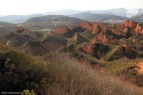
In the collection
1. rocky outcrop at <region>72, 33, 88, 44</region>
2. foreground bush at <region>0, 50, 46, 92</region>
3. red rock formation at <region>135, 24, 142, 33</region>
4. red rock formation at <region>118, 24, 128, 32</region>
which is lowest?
rocky outcrop at <region>72, 33, 88, 44</region>

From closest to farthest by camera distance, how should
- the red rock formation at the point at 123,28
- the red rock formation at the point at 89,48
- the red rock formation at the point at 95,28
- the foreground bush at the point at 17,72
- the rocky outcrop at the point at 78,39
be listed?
1. the foreground bush at the point at 17,72
2. the red rock formation at the point at 89,48
3. the rocky outcrop at the point at 78,39
4. the red rock formation at the point at 123,28
5. the red rock formation at the point at 95,28

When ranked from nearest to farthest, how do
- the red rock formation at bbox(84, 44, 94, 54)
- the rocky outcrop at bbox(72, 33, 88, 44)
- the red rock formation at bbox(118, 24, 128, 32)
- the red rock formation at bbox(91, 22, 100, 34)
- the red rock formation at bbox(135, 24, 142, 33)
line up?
the red rock formation at bbox(84, 44, 94, 54), the rocky outcrop at bbox(72, 33, 88, 44), the red rock formation at bbox(135, 24, 142, 33), the red rock formation at bbox(118, 24, 128, 32), the red rock formation at bbox(91, 22, 100, 34)

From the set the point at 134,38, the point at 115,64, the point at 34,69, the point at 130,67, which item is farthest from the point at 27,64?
the point at 134,38

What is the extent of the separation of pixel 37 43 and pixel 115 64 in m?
14.4

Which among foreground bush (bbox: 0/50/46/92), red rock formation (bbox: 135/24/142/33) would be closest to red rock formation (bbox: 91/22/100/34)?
red rock formation (bbox: 135/24/142/33)

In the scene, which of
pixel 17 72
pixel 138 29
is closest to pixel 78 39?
pixel 138 29

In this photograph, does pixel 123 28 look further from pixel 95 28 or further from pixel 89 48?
pixel 89 48

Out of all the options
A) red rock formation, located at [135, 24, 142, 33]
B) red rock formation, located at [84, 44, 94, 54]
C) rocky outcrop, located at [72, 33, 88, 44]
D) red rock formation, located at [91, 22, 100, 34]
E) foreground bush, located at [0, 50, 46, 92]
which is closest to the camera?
foreground bush, located at [0, 50, 46, 92]

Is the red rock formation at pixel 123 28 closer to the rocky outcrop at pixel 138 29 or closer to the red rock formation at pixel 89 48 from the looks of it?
the rocky outcrop at pixel 138 29

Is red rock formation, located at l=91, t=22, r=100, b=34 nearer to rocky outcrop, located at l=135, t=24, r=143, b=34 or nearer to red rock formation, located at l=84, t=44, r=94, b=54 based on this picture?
rocky outcrop, located at l=135, t=24, r=143, b=34

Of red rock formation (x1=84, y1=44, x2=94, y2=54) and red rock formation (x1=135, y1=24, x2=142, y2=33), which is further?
red rock formation (x1=135, y1=24, x2=142, y2=33)

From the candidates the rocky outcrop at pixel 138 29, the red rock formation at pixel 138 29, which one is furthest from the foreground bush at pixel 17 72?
the red rock formation at pixel 138 29

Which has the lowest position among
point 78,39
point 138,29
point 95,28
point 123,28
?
point 78,39

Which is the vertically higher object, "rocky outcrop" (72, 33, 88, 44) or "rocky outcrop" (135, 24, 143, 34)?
"rocky outcrop" (135, 24, 143, 34)
